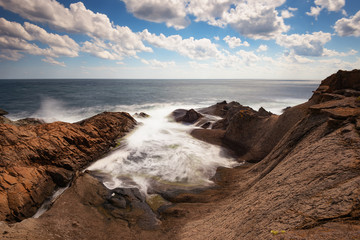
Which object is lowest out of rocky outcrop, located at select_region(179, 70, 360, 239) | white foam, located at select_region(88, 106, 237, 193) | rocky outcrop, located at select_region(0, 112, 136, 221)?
white foam, located at select_region(88, 106, 237, 193)

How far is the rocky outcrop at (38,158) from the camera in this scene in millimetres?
8328

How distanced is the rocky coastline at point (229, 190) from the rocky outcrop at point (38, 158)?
46 millimetres

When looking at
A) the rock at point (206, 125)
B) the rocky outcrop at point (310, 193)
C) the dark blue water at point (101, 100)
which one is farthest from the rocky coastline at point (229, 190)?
the dark blue water at point (101, 100)

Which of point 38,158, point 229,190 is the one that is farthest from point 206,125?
point 38,158

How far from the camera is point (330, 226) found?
10.0 feet

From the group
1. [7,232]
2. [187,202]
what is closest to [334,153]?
[187,202]

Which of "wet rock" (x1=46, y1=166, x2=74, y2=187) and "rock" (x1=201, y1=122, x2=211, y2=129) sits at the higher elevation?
"rock" (x1=201, y1=122, x2=211, y2=129)

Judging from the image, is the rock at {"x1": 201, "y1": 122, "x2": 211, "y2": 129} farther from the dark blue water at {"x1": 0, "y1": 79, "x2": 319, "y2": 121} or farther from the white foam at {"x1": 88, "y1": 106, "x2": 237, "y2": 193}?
the dark blue water at {"x1": 0, "y1": 79, "x2": 319, "y2": 121}

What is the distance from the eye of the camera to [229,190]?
9047 millimetres

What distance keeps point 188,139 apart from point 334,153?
13509 mm

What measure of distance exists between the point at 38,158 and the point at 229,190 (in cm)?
1133

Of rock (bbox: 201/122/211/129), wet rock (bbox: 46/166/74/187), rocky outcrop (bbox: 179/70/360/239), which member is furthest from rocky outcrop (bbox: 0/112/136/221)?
rock (bbox: 201/122/211/129)

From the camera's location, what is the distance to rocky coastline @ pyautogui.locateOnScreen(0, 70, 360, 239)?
12.7ft

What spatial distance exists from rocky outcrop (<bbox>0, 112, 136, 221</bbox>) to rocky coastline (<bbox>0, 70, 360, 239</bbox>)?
46 millimetres
